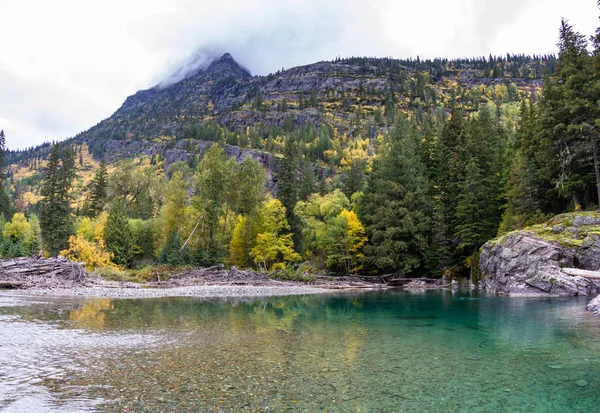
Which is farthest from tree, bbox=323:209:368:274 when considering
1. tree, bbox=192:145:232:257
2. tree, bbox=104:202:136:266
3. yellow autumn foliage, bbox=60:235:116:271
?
tree, bbox=104:202:136:266

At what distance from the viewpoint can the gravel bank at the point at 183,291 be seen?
2877cm

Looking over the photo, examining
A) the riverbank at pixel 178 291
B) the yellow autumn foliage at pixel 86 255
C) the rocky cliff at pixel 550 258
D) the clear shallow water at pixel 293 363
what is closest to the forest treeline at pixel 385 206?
the yellow autumn foliage at pixel 86 255

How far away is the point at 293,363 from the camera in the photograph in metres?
11.0

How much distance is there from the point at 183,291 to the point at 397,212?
3160 cm

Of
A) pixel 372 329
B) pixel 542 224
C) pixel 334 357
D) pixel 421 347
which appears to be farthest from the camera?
pixel 542 224

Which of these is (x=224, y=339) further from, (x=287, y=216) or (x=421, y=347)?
(x=287, y=216)

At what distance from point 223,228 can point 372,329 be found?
46.7 m

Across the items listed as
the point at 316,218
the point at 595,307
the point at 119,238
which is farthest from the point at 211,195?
the point at 595,307

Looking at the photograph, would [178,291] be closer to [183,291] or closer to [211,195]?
[183,291]

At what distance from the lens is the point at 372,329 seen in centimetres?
1742

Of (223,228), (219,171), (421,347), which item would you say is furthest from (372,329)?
(223,228)

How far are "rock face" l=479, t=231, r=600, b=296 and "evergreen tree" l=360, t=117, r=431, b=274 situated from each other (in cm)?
1390

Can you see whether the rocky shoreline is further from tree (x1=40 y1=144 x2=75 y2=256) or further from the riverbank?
tree (x1=40 y1=144 x2=75 y2=256)

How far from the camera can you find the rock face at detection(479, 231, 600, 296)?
30.1 metres
